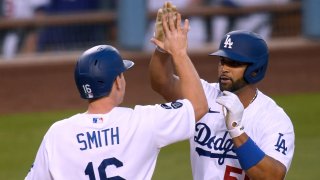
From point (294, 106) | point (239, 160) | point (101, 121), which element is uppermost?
point (101, 121)

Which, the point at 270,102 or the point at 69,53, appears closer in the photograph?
the point at 270,102

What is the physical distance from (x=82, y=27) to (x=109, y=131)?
7.51m

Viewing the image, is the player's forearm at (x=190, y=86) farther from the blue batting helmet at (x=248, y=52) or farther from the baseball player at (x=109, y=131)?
the blue batting helmet at (x=248, y=52)

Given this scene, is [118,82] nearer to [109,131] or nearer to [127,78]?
[109,131]

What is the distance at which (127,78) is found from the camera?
36.0 ft

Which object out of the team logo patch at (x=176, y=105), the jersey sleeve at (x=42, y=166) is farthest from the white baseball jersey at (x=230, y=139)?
the jersey sleeve at (x=42, y=166)

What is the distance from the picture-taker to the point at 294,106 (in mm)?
10516

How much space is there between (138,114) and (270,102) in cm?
88

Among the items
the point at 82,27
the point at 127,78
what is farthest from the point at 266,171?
the point at 82,27

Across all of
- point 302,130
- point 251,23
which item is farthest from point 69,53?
point 302,130

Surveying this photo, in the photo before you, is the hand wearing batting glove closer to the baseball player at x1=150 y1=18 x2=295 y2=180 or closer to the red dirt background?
the baseball player at x1=150 y1=18 x2=295 y2=180

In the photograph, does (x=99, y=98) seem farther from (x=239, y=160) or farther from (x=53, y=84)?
(x=53, y=84)

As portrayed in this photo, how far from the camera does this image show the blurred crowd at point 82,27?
37.7ft

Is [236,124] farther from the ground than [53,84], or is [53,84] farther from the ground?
[236,124]
